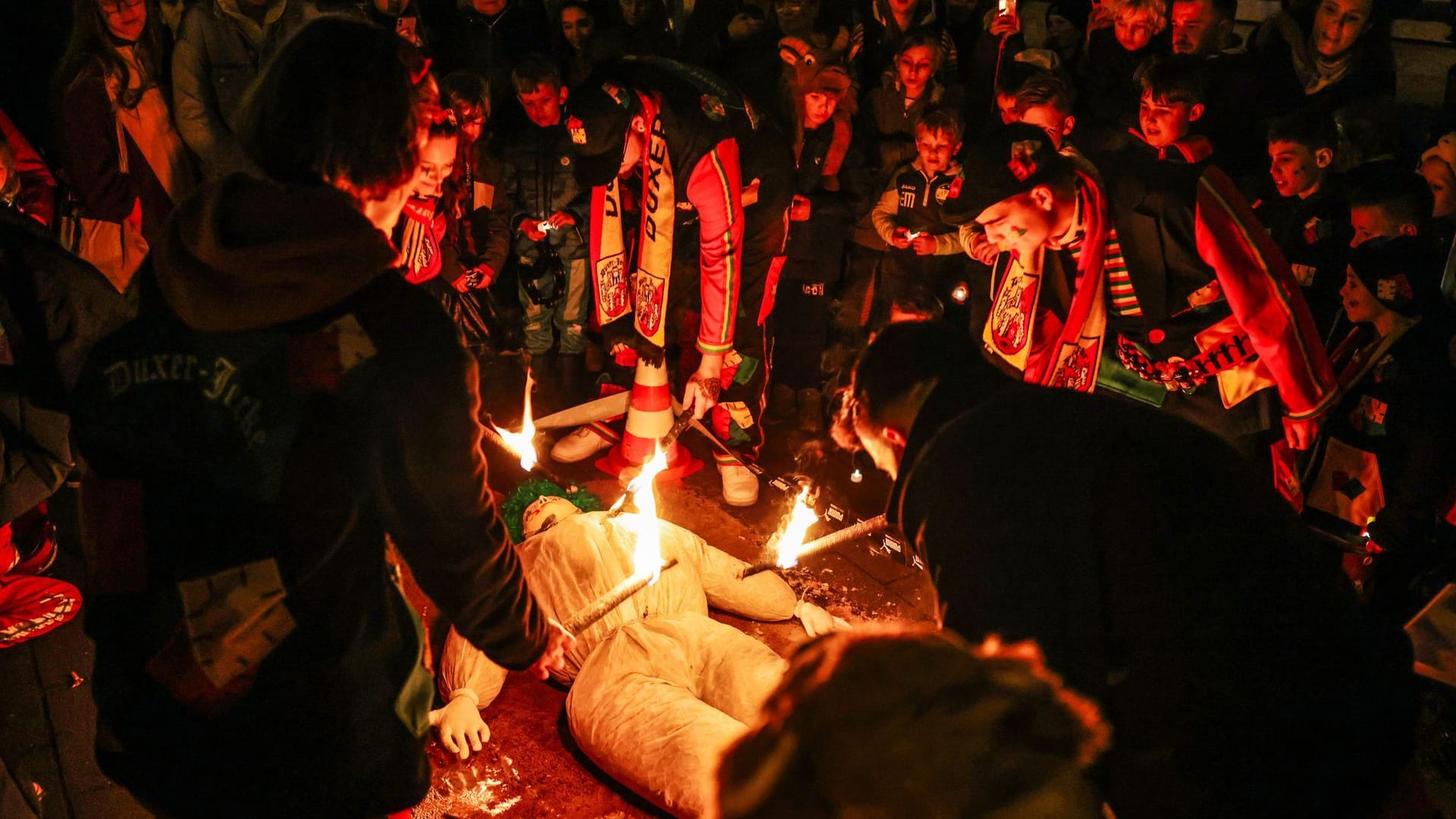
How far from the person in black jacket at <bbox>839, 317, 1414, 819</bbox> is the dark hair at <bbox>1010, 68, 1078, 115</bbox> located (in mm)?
3760

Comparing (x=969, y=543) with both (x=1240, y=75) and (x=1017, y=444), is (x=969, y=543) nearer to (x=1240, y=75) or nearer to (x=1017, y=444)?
Result: (x=1017, y=444)

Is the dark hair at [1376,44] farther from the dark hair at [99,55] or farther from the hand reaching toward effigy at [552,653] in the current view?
the dark hair at [99,55]

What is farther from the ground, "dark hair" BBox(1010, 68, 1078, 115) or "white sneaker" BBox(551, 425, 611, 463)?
"dark hair" BBox(1010, 68, 1078, 115)

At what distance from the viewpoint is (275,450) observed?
1.65 metres

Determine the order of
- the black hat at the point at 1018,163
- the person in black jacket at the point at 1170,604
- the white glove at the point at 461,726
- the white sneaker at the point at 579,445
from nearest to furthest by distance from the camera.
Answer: the person in black jacket at the point at 1170,604
the white glove at the point at 461,726
the black hat at the point at 1018,163
the white sneaker at the point at 579,445

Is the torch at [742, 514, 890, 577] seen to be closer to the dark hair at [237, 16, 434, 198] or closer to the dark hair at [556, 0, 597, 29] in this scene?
the dark hair at [237, 16, 434, 198]

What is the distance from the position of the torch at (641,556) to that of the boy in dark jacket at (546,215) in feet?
6.72

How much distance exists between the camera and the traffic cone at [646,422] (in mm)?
5402

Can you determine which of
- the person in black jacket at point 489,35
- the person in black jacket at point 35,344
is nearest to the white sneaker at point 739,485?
the person in black jacket at point 489,35

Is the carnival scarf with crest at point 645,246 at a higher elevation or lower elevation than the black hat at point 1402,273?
lower

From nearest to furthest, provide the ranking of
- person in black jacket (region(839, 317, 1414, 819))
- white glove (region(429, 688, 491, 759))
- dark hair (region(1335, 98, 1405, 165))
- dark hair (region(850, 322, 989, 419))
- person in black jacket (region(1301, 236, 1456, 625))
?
person in black jacket (region(839, 317, 1414, 819))
dark hair (region(850, 322, 989, 419))
white glove (region(429, 688, 491, 759))
person in black jacket (region(1301, 236, 1456, 625))
dark hair (region(1335, 98, 1405, 165))

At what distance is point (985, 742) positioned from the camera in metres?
1.06

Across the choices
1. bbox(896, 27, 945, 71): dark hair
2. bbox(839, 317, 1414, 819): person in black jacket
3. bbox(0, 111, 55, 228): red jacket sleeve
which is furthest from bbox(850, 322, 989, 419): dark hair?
bbox(0, 111, 55, 228): red jacket sleeve

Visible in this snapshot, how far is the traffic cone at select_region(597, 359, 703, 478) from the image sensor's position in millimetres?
5402
